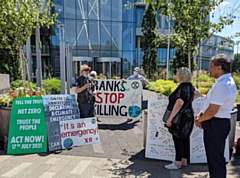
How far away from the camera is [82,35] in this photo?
21.8 meters

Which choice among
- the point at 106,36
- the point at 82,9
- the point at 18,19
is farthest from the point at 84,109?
the point at 82,9

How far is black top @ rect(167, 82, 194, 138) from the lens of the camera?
312cm

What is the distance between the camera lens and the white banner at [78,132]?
4.30 metres

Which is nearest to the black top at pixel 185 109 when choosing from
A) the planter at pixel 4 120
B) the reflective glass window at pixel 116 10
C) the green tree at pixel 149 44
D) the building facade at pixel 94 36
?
the planter at pixel 4 120

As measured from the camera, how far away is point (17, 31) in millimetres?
5230

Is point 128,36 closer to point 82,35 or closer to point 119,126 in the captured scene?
point 82,35

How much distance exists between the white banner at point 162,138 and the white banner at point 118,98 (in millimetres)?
2247

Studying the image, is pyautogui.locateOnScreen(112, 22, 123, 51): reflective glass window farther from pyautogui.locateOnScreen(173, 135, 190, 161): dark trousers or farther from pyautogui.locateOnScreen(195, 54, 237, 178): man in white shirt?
pyautogui.locateOnScreen(195, 54, 237, 178): man in white shirt

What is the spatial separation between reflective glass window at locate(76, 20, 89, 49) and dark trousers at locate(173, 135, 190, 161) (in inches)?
783

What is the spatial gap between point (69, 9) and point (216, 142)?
2178 centimetres

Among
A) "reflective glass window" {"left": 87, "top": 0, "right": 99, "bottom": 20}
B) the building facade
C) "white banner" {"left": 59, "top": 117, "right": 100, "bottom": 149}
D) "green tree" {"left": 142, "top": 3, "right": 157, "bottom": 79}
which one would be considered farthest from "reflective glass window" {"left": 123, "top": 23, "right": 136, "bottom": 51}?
"white banner" {"left": 59, "top": 117, "right": 100, "bottom": 149}

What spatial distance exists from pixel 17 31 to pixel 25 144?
9.71ft

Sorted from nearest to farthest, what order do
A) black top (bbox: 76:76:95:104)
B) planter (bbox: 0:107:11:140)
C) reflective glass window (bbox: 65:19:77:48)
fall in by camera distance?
planter (bbox: 0:107:11:140), black top (bbox: 76:76:95:104), reflective glass window (bbox: 65:19:77:48)

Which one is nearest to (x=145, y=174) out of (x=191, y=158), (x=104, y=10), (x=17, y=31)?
(x=191, y=158)
